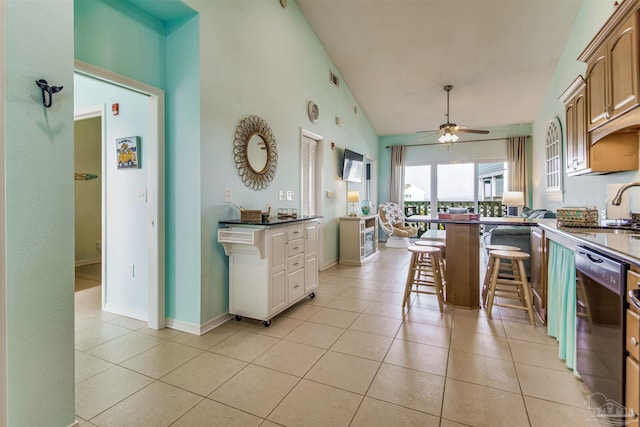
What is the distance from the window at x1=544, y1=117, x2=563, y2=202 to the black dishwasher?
386 centimetres

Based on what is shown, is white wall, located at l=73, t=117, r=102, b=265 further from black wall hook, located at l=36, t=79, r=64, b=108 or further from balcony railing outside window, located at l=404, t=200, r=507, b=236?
balcony railing outside window, located at l=404, t=200, r=507, b=236

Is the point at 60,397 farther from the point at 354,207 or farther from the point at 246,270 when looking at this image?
the point at 354,207

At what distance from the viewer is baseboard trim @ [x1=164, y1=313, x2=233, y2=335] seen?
260 centimetres

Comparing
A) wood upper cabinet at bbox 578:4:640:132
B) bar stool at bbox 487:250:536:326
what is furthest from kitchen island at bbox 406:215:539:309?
wood upper cabinet at bbox 578:4:640:132

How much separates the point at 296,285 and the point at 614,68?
3.08m

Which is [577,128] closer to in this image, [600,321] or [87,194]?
[600,321]

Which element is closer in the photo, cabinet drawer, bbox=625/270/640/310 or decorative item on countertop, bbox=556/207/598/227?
cabinet drawer, bbox=625/270/640/310

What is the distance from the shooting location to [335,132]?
5.40 m

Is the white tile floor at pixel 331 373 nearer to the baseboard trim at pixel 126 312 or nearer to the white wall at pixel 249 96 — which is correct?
the baseboard trim at pixel 126 312

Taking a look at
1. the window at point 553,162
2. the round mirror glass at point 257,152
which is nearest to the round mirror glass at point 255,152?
the round mirror glass at point 257,152

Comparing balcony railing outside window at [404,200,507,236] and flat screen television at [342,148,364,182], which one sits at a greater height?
flat screen television at [342,148,364,182]

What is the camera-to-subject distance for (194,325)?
2611 mm

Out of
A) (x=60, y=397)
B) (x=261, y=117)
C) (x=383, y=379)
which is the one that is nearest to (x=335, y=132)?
(x=261, y=117)

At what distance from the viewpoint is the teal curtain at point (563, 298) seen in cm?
192
